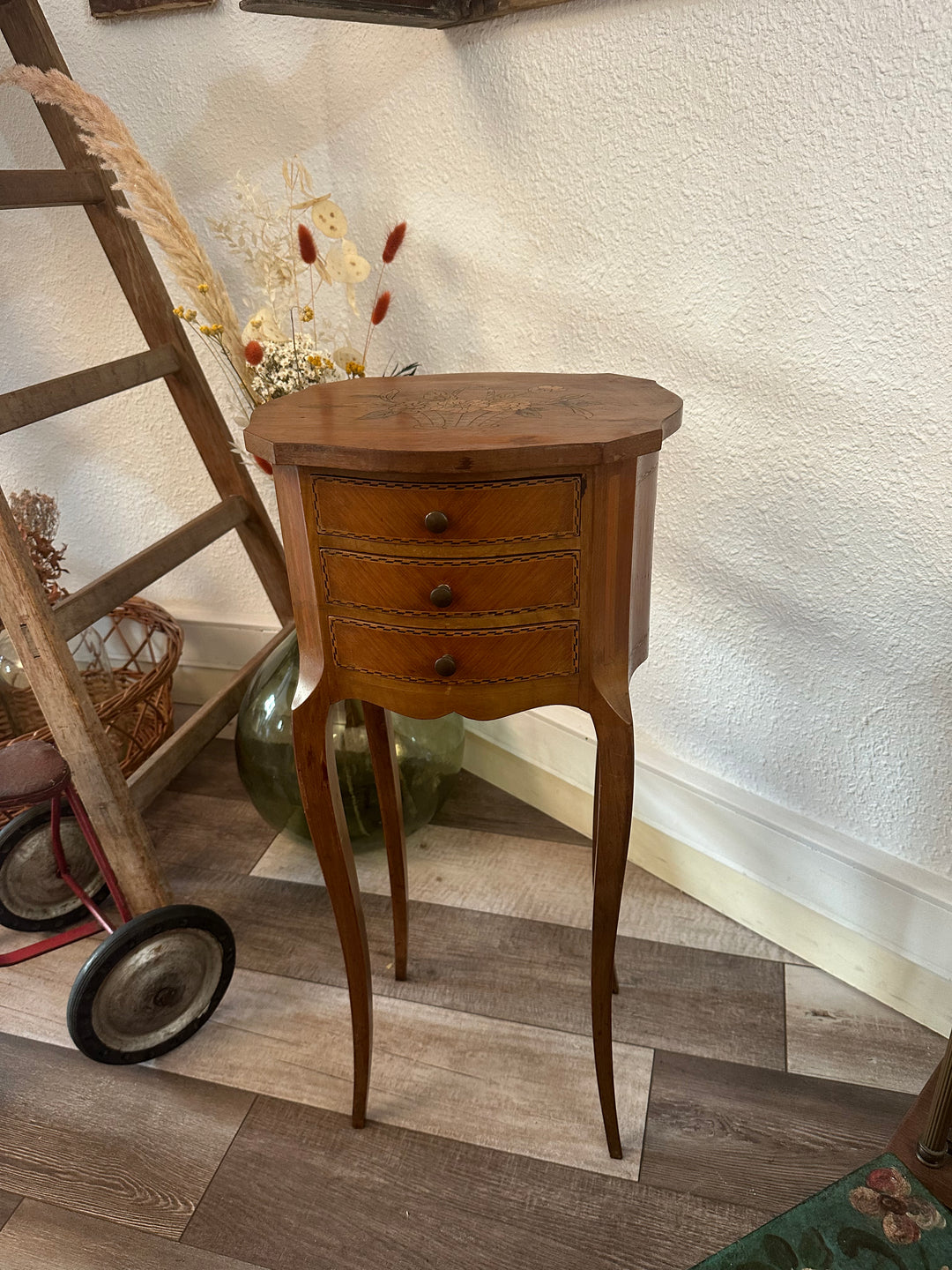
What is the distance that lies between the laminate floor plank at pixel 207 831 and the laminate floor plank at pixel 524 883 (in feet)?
0.13

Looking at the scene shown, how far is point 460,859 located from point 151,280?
3.59ft

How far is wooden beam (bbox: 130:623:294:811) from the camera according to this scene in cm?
138

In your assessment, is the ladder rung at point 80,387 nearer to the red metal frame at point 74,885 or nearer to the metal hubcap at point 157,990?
the red metal frame at point 74,885

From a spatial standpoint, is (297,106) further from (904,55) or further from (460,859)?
(460,859)

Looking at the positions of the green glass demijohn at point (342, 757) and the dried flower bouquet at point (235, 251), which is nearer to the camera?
the dried flower bouquet at point (235, 251)

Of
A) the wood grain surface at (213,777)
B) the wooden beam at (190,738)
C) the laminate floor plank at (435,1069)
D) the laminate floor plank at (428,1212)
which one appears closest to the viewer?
the laminate floor plank at (428,1212)

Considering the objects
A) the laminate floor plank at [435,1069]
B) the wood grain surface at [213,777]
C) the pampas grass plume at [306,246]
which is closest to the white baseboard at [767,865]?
the laminate floor plank at [435,1069]

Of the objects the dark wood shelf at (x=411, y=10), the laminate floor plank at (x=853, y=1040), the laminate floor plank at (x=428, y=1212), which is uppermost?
the dark wood shelf at (x=411, y=10)

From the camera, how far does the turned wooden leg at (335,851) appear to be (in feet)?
3.05

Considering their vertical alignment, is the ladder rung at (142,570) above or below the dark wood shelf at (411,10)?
below

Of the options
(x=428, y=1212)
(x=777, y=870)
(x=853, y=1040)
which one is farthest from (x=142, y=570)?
(x=853, y=1040)

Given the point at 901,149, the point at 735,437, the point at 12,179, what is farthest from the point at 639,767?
the point at 12,179

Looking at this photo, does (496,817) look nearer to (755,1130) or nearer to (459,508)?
(755,1130)

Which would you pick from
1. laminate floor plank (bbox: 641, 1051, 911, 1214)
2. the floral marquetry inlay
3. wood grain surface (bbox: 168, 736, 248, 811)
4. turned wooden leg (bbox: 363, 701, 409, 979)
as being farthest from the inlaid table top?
wood grain surface (bbox: 168, 736, 248, 811)
